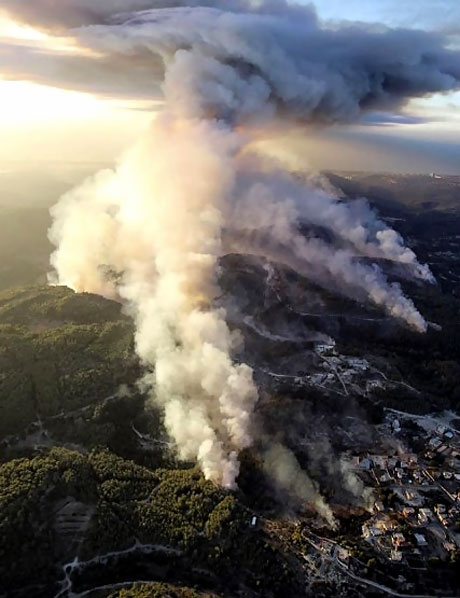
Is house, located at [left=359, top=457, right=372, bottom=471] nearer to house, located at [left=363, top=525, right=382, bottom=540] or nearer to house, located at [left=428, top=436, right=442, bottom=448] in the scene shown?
house, located at [left=363, top=525, right=382, bottom=540]

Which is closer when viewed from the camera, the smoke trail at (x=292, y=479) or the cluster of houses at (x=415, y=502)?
the cluster of houses at (x=415, y=502)

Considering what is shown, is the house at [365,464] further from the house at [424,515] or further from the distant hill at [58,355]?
the distant hill at [58,355]

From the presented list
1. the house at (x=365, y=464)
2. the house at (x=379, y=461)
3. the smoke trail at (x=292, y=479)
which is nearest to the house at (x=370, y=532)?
the smoke trail at (x=292, y=479)

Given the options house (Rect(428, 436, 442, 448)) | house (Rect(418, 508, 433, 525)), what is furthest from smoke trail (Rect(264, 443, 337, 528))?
house (Rect(428, 436, 442, 448))

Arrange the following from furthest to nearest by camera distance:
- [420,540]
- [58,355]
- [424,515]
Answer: [58,355] < [424,515] < [420,540]

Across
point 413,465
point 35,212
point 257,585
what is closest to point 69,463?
point 257,585

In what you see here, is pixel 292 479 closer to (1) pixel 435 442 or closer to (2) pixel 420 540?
(2) pixel 420 540

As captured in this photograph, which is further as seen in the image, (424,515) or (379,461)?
(379,461)

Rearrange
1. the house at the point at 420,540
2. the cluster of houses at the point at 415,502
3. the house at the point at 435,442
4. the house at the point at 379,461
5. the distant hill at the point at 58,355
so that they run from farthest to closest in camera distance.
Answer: the house at the point at 435,442 → the distant hill at the point at 58,355 → the house at the point at 379,461 → the house at the point at 420,540 → the cluster of houses at the point at 415,502

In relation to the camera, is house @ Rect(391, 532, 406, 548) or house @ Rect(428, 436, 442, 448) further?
house @ Rect(428, 436, 442, 448)

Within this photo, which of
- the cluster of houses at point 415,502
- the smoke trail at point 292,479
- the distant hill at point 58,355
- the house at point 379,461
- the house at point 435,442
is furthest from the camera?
the house at point 435,442

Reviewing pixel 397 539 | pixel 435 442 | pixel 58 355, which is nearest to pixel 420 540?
pixel 397 539
